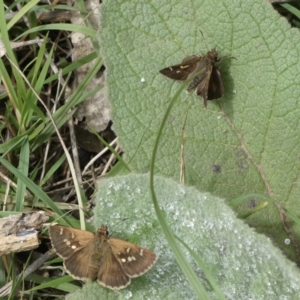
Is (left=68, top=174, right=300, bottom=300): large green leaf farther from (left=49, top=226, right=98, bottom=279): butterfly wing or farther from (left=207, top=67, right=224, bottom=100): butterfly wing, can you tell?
(left=207, top=67, right=224, bottom=100): butterfly wing

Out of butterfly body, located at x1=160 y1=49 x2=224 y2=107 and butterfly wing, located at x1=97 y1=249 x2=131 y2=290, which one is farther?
butterfly body, located at x1=160 y1=49 x2=224 y2=107

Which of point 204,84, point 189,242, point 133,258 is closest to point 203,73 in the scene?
point 204,84

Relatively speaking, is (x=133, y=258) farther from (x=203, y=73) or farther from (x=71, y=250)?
(x=203, y=73)

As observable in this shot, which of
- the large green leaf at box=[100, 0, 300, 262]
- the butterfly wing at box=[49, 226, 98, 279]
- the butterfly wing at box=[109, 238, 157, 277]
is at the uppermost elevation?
the large green leaf at box=[100, 0, 300, 262]

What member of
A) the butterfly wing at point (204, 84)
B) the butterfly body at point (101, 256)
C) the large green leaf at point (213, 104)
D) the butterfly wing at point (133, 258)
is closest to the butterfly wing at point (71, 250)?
the butterfly body at point (101, 256)

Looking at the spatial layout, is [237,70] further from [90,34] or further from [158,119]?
[90,34]

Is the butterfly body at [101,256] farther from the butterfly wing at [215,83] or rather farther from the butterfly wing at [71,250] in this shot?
the butterfly wing at [215,83]

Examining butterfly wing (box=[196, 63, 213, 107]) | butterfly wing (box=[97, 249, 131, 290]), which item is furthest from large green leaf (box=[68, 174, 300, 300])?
butterfly wing (box=[196, 63, 213, 107])
